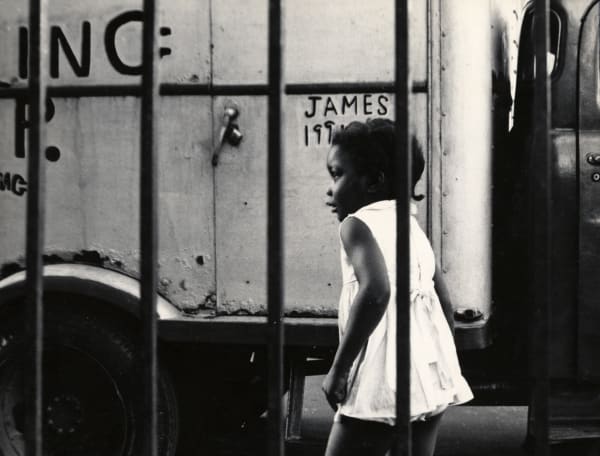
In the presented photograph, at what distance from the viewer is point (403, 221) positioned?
142 centimetres

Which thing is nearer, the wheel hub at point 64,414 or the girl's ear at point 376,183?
the girl's ear at point 376,183

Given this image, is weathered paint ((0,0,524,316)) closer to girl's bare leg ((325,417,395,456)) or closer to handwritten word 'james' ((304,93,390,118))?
handwritten word 'james' ((304,93,390,118))

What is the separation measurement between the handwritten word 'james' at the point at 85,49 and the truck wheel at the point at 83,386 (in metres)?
0.99

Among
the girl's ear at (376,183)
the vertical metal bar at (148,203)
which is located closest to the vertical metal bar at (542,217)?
the vertical metal bar at (148,203)

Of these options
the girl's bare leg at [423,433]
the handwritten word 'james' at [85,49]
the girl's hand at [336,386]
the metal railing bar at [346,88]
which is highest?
the handwritten word 'james' at [85,49]

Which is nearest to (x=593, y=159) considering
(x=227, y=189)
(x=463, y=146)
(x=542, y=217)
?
(x=463, y=146)

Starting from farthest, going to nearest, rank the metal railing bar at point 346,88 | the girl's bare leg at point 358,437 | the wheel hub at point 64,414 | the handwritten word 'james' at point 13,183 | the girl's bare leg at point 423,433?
the wheel hub at point 64,414, the handwritten word 'james' at point 13,183, the metal railing bar at point 346,88, the girl's bare leg at point 423,433, the girl's bare leg at point 358,437

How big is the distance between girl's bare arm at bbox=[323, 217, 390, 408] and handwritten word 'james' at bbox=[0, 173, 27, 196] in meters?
1.91

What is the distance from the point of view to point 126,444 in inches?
156

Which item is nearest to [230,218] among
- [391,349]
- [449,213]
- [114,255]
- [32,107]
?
[114,255]

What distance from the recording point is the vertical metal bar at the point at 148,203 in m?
1.41

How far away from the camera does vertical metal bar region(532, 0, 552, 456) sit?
1.37m

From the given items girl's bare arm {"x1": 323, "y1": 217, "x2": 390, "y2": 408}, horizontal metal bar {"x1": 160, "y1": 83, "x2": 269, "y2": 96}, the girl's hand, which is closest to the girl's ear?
girl's bare arm {"x1": 323, "y1": 217, "x2": 390, "y2": 408}

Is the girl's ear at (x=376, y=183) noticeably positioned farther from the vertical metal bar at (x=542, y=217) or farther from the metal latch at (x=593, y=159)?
the metal latch at (x=593, y=159)
